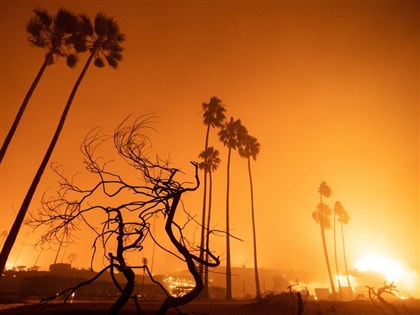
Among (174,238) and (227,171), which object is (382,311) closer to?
(174,238)

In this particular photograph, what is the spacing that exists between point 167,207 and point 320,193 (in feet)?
174

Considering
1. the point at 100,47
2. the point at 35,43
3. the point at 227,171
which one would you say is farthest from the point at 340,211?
the point at 35,43

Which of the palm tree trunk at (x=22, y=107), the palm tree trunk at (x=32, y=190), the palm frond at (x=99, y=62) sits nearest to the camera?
the palm tree trunk at (x=32, y=190)

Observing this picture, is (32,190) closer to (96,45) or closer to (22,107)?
(22,107)

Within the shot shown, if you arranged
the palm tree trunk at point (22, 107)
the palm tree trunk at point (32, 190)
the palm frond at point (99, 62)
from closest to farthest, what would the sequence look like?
the palm tree trunk at point (32, 190)
the palm tree trunk at point (22, 107)
the palm frond at point (99, 62)

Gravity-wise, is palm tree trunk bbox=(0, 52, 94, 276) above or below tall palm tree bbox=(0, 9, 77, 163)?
below

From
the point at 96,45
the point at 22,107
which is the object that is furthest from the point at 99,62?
the point at 22,107

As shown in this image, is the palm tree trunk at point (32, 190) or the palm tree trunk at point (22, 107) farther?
the palm tree trunk at point (22, 107)

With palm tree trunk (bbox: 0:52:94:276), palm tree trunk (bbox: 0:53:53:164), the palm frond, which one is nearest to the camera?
palm tree trunk (bbox: 0:52:94:276)

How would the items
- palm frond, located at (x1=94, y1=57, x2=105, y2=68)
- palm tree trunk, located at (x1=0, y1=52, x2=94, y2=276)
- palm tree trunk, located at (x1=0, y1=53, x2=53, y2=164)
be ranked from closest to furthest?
palm tree trunk, located at (x1=0, y1=52, x2=94, y2=276)
palm tree trunk, located at (x1=0, y1=53, x2=53, y2=164)
palm frond, located at (x1=94, y1=57, x2=105, y2=68)

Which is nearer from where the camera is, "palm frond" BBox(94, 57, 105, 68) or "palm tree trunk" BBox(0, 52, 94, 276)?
"palm tree trunk" BBox(0, 52, 94, 276)

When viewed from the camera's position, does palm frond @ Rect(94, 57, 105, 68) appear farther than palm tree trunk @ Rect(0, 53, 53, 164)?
Yes

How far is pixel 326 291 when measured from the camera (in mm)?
46875

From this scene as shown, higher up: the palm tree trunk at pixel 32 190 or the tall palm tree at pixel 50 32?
the tall palm tree at pixel 50 32
